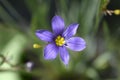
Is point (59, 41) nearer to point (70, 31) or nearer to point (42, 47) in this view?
point (70, 31)

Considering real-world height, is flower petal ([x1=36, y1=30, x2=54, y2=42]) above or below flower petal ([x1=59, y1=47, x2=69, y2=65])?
above

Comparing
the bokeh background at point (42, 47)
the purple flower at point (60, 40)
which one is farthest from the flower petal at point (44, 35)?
the bokeh background at point (42, 47)

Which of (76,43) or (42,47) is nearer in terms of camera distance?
(76,43)

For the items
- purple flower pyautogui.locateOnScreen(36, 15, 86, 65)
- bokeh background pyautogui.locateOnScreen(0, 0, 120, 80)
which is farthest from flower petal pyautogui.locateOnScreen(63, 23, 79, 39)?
bokeh background pyautogui.locateOnScreen(0, 0, 120, 80)

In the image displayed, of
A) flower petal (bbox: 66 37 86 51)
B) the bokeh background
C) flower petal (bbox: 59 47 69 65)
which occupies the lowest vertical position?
flower petal (bbox: 59 47 69 65)

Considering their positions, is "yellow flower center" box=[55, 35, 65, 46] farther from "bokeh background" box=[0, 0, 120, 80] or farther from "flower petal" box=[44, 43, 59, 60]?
"bokeh background" box=[0, 0, 120, 80]

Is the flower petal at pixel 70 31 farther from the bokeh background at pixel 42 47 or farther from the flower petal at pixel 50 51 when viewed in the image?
the bokeh background at pixel 42 47

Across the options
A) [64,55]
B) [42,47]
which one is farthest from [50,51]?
[42,47]
